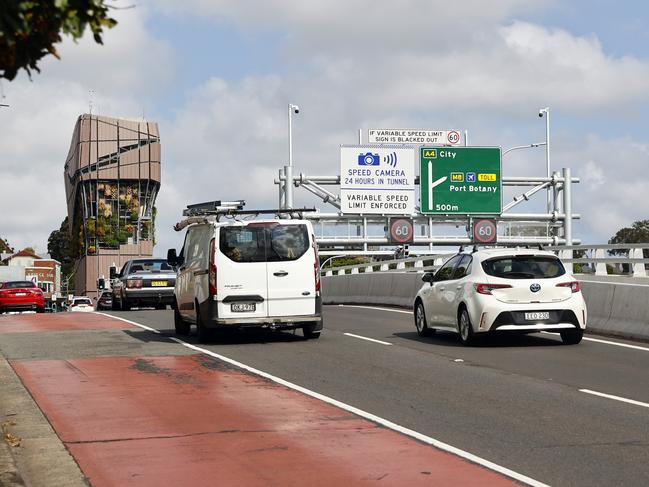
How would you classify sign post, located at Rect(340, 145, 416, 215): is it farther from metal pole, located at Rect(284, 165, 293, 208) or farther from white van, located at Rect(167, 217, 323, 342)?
white van, located at Rect(167, 217, 323, 342)

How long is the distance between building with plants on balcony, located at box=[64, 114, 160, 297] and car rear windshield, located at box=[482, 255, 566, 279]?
159850 millimetres

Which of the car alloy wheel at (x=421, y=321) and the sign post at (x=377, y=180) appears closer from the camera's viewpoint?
the car alloy wheel at (x=421, y=321)

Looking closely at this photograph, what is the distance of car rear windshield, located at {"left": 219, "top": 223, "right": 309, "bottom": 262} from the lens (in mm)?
18469

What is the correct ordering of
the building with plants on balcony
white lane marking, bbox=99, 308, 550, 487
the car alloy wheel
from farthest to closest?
1. the building with plants on balcony
2. the car alloy wheel
3. white lane marking, bbox=99, 308, 550, 487

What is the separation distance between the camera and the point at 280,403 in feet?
37.7

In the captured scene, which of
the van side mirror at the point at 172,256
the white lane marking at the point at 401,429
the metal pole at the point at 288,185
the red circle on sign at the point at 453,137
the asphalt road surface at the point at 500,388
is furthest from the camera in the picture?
the metal pole at the point at 288,185

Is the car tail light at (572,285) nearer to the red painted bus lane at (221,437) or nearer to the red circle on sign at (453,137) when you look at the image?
the red painted bus lane at (221,437)

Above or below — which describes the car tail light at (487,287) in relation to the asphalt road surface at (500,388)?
above

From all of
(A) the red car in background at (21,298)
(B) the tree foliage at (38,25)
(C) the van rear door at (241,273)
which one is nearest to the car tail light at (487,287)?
(C) the van rear door at (241,273)

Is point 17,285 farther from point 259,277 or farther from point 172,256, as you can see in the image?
point 259,277

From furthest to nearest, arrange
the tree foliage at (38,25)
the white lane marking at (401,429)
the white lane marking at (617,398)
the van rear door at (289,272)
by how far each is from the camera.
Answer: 1. the van rear door at (289,272)
2. the white lane marking at (617,398)
3. the white lane marking at (401,429)
4. the tree foliage at (38,25)

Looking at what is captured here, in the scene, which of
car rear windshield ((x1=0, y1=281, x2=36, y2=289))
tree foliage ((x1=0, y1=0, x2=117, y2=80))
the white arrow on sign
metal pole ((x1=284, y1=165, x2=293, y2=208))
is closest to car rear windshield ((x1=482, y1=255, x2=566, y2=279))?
tree foliage ((x1=0, y1=0, x2=117, y2=80))

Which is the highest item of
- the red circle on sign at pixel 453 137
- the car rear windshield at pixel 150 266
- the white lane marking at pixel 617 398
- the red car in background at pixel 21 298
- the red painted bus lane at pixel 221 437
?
the red circle on sign at pixel 453 137

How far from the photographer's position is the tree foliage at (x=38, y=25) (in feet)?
14.3
